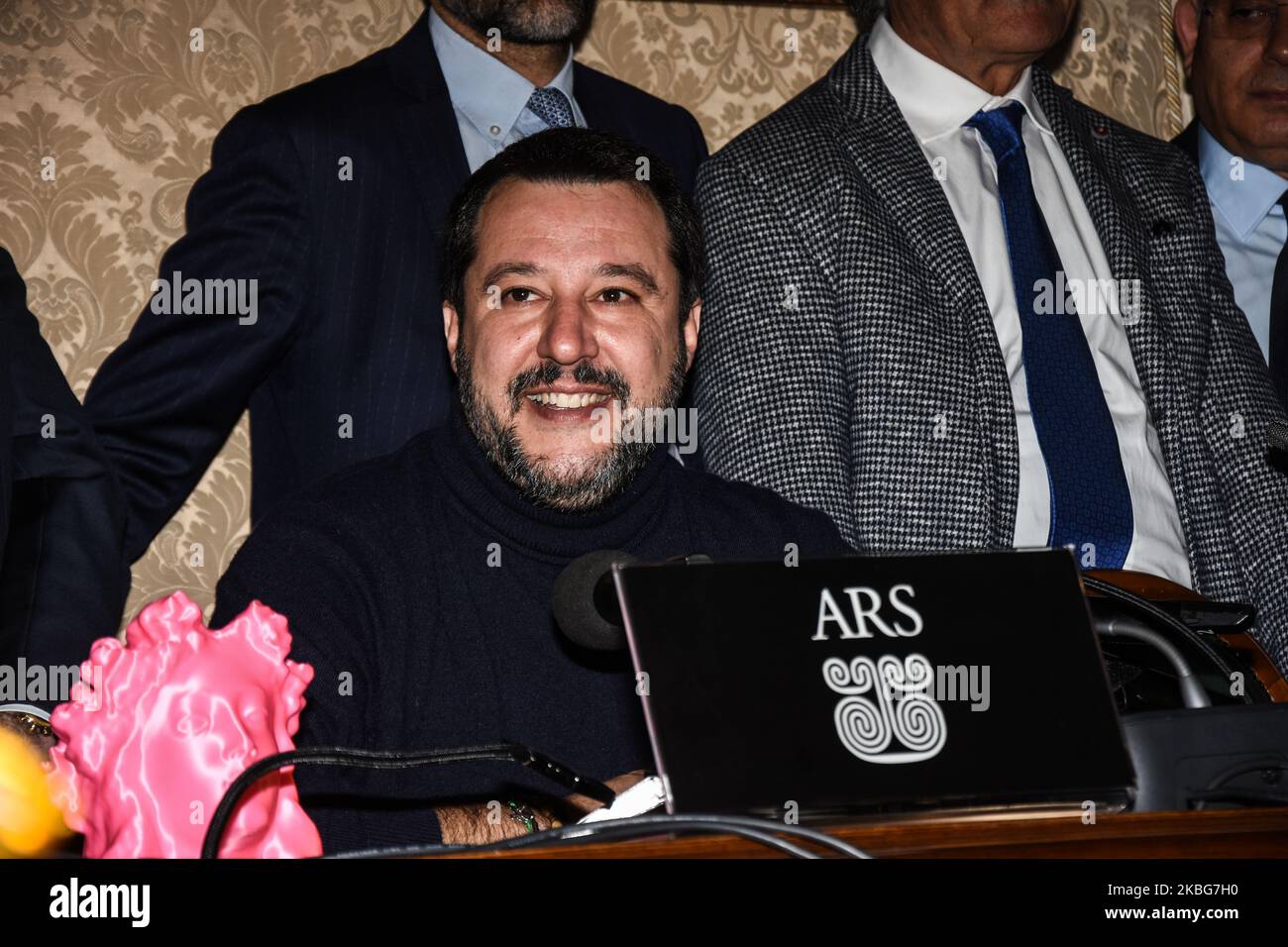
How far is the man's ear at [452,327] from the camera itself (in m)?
1.70

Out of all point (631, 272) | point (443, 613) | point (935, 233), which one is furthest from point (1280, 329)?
point (443, 613)

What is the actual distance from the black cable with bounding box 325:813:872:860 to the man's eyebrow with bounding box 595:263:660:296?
37.5 inches

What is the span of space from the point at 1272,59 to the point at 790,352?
1.05 metres

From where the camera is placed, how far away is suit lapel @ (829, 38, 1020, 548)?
5.96 ft

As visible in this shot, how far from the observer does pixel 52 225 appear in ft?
A: 6.85

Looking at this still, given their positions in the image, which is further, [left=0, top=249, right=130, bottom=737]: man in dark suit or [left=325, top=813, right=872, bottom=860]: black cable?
[left=0, top=249, right=130, bottom=737]: man in dark suit

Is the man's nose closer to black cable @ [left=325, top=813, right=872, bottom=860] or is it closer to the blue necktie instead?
the blue necktie

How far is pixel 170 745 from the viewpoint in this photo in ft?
2.77

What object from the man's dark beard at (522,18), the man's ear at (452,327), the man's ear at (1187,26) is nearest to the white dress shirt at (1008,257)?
the man's dark beard at (522,18)

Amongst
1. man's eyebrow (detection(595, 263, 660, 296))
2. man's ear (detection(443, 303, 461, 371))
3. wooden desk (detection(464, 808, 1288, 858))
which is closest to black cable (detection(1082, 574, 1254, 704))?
wooden desk (detection(464, 808, 1288, 858))

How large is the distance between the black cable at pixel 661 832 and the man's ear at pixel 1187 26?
6.88 ft

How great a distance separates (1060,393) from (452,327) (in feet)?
2.54

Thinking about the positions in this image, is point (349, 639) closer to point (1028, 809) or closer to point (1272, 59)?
point (1028, 809)
